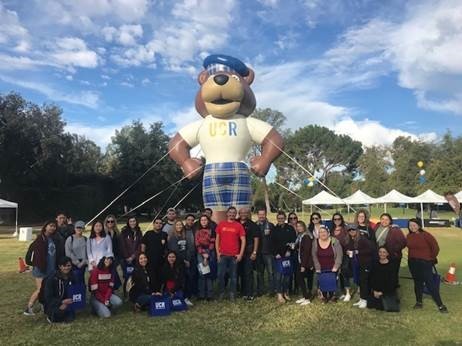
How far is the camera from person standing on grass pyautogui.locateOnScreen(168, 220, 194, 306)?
258 inches

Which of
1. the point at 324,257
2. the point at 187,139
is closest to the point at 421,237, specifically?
the point at 324,257

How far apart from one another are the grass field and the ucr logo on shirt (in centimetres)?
304

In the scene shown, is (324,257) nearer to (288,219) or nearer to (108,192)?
(288,219)

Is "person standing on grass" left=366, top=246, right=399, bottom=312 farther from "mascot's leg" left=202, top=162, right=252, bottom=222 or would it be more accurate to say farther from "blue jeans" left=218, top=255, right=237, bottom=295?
"mascot's leg" left=202, top=162, right=252, bottom=222

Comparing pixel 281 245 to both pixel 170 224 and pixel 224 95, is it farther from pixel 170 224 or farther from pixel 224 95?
pixel 224 95

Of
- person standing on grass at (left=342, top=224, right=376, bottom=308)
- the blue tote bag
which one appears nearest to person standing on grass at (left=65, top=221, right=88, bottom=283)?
the blue tote bag

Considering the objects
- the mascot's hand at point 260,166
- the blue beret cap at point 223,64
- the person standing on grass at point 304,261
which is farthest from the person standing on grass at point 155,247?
the blue beret cap at point 223,64

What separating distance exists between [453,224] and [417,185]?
17.6 metres

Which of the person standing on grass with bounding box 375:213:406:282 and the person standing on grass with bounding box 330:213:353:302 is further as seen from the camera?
the person standing on grass with bounding box 330:213:353:302

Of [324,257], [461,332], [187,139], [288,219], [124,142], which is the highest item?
[124,142]

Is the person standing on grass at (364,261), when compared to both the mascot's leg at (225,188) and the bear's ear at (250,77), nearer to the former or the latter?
the mascot's leg at (225,188)

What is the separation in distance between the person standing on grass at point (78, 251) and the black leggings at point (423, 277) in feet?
14.7

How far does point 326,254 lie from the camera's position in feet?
21.0

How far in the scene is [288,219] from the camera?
7.09m
